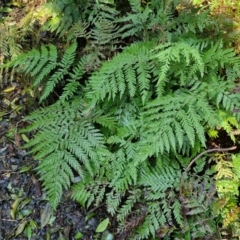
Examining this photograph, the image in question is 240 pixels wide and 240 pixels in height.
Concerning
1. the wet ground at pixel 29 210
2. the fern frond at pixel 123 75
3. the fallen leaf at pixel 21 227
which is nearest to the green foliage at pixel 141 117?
the fern frond at pixel 123 75

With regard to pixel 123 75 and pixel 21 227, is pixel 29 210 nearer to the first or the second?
pixel 21 227

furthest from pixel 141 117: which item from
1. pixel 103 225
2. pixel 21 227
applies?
pixel 21 227

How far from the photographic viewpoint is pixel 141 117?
3.21 metres

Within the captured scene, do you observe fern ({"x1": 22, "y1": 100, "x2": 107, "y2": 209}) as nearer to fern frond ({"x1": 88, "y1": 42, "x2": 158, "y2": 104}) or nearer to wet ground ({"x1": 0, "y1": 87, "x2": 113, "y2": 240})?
wet ground ({"x1": 0, "y1": 87, "x2": 113, "y2": 240})

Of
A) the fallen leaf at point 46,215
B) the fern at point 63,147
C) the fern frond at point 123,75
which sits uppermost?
the fern frond at point 123,75

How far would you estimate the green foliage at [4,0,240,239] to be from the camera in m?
3.03

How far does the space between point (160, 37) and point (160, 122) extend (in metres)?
0.80

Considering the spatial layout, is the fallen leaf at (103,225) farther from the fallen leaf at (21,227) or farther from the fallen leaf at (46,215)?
the fallen leaf at (21,227)

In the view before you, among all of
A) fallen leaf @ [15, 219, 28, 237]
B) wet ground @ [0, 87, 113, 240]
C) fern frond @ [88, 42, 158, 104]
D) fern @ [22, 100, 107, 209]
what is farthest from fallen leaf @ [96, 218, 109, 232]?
fern frond @ [88, 42, 158, 104]

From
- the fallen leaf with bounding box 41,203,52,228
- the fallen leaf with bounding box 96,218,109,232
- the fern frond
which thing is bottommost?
the fallen leaf with bounding box 96,218,109,232

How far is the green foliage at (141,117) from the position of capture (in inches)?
119

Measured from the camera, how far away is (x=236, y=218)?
2.88m

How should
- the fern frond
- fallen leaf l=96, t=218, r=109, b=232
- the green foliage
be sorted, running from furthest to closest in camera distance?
fallen leaf l=96, t=218, r=109, b=232 → the fern frond → the green foliage

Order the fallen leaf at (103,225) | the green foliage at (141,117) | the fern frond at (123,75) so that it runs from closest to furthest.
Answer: the green foliage at (141,117)
the fern frond at (123,75)
the fallen leaf at (103,225)
